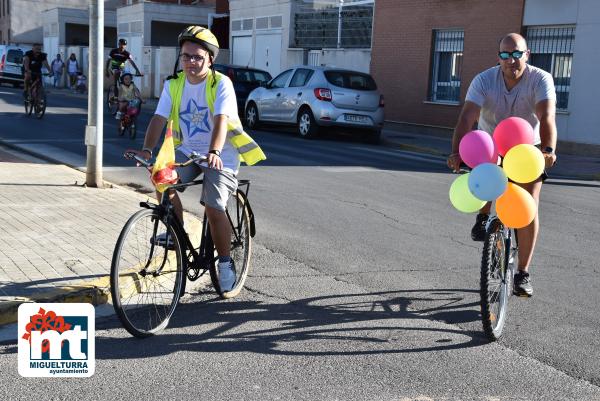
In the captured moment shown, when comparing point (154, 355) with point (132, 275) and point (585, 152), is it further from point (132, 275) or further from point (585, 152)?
point (585, 152)

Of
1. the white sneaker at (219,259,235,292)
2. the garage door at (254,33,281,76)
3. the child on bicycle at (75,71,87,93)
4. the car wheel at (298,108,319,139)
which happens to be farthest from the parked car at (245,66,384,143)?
the child on bicycle at (75,71,87,93)

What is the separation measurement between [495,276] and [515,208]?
17.3 inches

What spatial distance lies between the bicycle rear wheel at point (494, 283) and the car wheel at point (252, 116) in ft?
54.0

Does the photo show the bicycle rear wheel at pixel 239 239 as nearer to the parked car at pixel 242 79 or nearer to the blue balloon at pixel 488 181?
the blue balloon at pixel 488 181

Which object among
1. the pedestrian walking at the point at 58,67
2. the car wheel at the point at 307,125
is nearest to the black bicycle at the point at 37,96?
the car wheel at the point at 307,125

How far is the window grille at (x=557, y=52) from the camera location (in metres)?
19.1

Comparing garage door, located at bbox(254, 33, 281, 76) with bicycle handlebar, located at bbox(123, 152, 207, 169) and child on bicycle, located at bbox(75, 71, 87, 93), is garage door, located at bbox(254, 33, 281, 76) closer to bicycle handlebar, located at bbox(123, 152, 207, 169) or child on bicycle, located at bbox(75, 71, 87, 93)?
child on bicycle, located at bbox(75, 71, 87, 93)

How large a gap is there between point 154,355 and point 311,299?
154 centimetres

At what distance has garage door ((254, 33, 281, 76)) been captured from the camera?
1204 inches

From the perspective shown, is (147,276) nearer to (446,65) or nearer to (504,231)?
(504,231)

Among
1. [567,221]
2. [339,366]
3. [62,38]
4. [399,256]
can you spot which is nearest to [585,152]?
[567,221]

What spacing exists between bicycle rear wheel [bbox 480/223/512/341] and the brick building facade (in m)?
16.1

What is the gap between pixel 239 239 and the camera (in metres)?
5.82

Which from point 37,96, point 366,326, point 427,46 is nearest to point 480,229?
point 366,326
